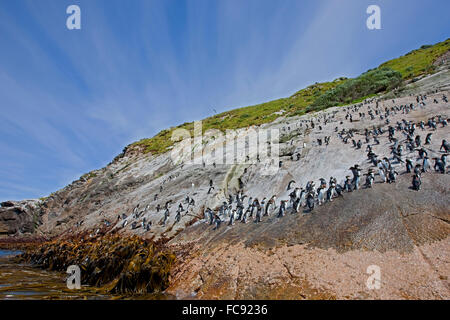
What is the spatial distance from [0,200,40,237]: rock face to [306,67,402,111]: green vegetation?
59.7 m

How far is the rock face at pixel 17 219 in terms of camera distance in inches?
1623

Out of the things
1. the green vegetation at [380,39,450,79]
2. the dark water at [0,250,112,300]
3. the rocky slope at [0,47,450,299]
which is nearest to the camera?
the rocky slope at [0,47,450,299]

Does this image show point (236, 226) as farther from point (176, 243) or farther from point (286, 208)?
point (176, 243)

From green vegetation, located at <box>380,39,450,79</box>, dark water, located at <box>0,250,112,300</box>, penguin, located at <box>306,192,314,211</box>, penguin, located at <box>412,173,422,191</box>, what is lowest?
dark water, located at <box>0,250,112,300</box>

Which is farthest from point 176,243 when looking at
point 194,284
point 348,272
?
point 348,272

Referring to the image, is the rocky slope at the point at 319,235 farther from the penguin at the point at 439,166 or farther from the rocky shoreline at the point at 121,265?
the rocky shoreline at the point at 121,265

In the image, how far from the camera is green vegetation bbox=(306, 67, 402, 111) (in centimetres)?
4663

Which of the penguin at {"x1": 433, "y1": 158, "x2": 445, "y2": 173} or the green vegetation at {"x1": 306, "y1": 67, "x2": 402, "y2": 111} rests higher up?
the green vegetation at {"x1": 306, "y1": 67, "x2": 402, "y2": 111}

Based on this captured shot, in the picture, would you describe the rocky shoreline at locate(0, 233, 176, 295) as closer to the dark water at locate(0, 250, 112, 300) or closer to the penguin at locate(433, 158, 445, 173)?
the dark water at locate(0, 250, 112, 300)

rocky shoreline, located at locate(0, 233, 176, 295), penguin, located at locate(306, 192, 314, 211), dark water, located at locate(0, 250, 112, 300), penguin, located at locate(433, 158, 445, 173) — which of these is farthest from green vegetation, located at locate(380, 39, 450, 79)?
dark water, located at locate(0, 250, 112, 300)

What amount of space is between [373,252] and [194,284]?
23.4ft

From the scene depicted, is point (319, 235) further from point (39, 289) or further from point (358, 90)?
point (358, 90)

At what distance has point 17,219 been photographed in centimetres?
4212
